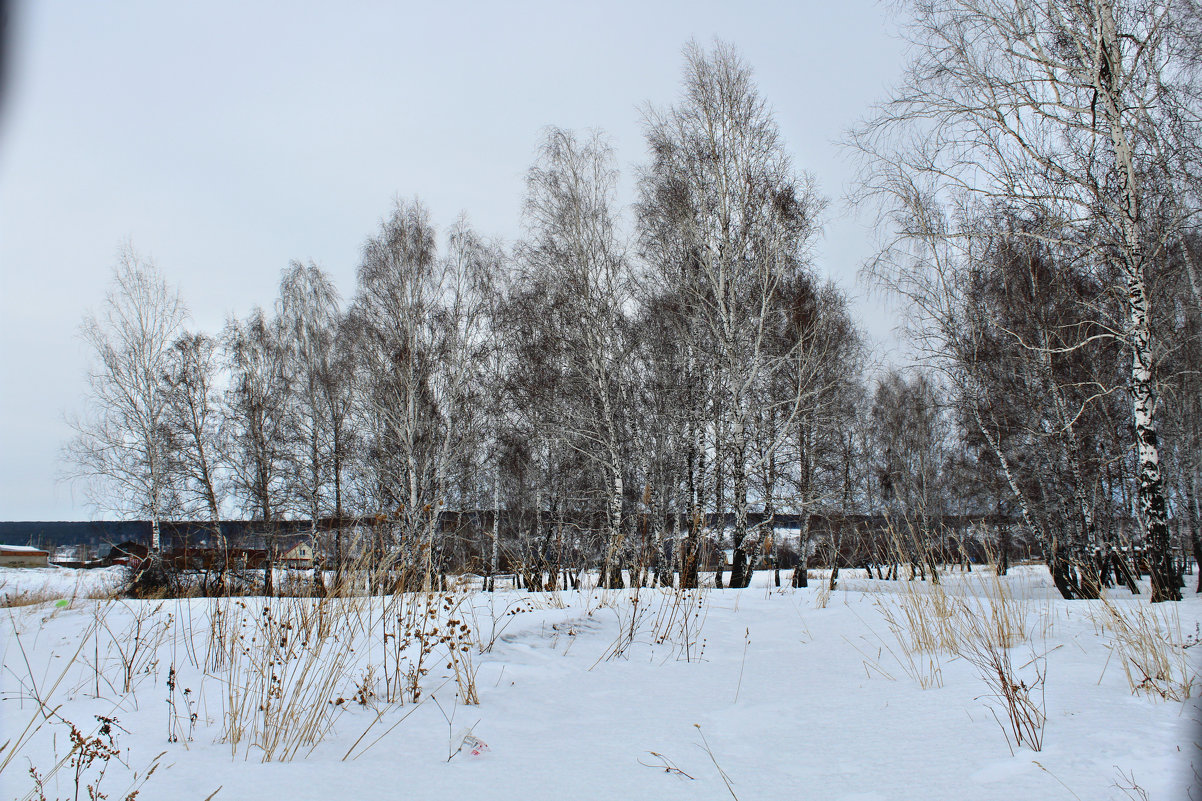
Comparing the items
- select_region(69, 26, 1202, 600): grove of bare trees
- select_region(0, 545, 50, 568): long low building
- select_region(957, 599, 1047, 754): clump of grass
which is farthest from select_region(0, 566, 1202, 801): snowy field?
select_region(0, 545, 50, 568): long low building

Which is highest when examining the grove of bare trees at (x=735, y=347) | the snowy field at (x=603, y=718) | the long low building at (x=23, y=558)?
the grove of bare trees at (x=735, y=347)

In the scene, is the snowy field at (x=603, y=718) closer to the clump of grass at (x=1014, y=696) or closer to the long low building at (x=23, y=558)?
the clump of grass at (x=1014, y=696)

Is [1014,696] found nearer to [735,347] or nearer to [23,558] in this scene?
[735,347]

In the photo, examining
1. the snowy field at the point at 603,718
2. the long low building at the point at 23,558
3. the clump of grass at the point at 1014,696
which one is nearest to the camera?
the snowy field at the point at 603,718

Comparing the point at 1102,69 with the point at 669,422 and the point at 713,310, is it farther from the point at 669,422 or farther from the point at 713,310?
the point at 669,422

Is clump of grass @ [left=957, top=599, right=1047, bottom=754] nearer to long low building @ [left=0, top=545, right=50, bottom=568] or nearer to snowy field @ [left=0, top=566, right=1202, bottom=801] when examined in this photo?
snowy field @ [left=0, top=566, right=1202, bottom=801]

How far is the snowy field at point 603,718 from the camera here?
171 cm

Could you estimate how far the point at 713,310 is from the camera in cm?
987

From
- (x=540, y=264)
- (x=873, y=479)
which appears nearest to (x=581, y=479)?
(x=540, y=264)

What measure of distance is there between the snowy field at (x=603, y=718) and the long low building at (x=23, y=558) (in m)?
33.3

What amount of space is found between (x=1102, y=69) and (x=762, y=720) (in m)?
7.50

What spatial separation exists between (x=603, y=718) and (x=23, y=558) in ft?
124

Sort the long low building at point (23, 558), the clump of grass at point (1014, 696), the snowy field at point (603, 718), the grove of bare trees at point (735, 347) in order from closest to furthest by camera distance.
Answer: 1. the snowy field at point (603, 718)
2. the clump of grass at point (1014, 696)
3. the grove of bare trees at point (735, 347)
4. the long low building at point (23, 558)

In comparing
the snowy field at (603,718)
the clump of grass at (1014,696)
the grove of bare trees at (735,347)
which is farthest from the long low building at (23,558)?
the clump of grass at (1014,696)
